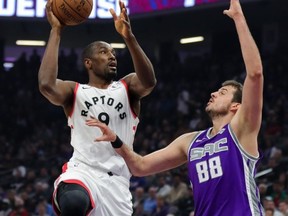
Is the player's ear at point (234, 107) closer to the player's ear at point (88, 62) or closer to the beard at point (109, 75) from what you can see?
the beard at point (109, 75)

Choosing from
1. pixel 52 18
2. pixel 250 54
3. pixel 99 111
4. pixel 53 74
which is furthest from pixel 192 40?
pixel 250 54

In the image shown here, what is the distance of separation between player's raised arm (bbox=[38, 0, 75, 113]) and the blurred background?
19.1 ft

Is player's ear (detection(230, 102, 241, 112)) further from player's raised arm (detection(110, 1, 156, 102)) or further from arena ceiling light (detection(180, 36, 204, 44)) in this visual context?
arena ceiling light (detection(180, 36, 204, 44))

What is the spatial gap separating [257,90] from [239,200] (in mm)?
687

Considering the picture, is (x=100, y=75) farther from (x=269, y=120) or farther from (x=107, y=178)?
(x=269, y=120)

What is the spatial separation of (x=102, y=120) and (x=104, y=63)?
514 mm

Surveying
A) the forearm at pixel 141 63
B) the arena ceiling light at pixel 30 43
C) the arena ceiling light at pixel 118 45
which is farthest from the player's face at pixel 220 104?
the arena ceiling light at pixel 30 43

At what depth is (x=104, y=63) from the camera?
5.96m

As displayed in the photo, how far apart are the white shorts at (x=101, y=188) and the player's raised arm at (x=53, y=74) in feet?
1.81

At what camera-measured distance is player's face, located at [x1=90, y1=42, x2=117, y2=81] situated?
595 cm

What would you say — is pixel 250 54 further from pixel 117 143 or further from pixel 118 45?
pixel 118 45

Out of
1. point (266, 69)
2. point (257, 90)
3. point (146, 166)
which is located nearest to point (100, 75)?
point (146, 166)

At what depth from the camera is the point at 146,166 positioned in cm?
500

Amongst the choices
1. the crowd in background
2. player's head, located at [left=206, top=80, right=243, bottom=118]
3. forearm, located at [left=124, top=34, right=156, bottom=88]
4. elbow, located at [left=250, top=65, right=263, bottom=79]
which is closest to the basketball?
forearm, located at [left=124, top=34, right=156, bottom=88]
